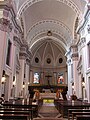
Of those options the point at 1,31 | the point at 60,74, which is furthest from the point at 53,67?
the point at 1,31

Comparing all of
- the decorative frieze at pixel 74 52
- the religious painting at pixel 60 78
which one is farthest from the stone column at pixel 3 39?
the religious painting at pixel 60 78

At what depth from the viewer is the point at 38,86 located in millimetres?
26281

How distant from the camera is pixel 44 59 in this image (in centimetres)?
3069

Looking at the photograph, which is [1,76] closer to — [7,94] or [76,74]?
[7,94]

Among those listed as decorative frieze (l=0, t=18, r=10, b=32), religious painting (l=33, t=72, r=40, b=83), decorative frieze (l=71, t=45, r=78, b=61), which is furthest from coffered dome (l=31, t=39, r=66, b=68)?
decorative frieze (l=0, t=18, r=10, b=32)

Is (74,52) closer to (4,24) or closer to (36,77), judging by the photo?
(4,24)

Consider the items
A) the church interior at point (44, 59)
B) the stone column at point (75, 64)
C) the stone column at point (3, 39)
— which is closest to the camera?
the church interior at point (44, 59)

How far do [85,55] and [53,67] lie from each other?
1754 cm

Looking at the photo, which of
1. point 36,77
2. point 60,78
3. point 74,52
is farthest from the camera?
point 60,78

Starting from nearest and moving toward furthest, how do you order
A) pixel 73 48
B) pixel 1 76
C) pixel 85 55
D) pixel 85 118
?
pixel 85 118 → pixel 1 76 → pixel 85 55 → pixel 73 48

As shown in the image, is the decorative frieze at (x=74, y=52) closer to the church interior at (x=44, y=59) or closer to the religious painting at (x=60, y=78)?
the church interior at (x=44, y=59)

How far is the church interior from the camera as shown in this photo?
846cm

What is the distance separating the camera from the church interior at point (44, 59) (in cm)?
846

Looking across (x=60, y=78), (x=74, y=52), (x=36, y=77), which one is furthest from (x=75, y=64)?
(x=36, y=77)
